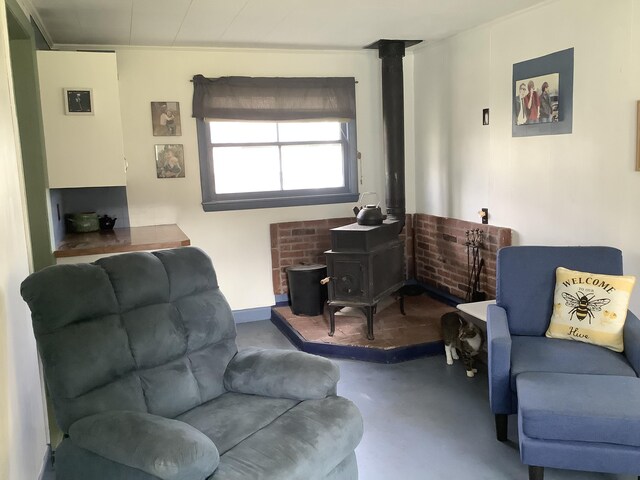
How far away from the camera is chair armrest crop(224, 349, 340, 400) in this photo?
224 cm

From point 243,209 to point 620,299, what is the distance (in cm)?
315

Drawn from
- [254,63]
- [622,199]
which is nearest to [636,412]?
[622,199]

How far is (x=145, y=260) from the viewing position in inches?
93.7

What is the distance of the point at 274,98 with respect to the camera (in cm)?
489

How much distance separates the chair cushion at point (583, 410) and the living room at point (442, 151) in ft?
3.51

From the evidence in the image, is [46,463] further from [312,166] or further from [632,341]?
[312,166]

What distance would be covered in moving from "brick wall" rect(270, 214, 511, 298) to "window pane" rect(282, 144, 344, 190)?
1.23ft

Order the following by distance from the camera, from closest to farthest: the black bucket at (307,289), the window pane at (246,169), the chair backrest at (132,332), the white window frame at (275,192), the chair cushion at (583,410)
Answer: the chair backrest at (132,332)
the chair cushion at (583,410)
the black bucket at (307,289)
the white window frame at (275,192)
the window pane at (246,169)

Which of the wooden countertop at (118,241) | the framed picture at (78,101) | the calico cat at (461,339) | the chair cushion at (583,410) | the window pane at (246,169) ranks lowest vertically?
the calico cat at (461,339)

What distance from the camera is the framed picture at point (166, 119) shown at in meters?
4.60

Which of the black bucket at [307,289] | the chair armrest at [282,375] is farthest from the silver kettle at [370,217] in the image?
the chair armrest at [282,375]

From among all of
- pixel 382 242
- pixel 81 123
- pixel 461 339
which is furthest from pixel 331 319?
pixel 81 123

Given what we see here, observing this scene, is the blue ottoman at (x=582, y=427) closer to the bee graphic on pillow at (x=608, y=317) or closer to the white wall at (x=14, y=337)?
the bee graphic on pillow at (x=608, y=317)

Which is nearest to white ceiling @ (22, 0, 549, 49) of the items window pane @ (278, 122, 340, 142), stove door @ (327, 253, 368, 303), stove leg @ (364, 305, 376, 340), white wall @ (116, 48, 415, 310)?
white wall @ (116, 48, 415, 310)
